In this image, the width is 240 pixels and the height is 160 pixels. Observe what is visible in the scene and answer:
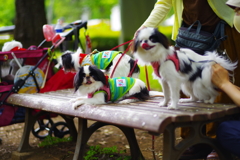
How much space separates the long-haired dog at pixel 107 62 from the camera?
3865 mm

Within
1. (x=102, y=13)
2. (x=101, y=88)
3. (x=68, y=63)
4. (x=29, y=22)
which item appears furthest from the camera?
(x=102, y=13)

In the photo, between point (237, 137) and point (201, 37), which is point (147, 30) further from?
point (237, 137)

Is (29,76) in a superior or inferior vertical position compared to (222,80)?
inferior

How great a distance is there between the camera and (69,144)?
4195mm

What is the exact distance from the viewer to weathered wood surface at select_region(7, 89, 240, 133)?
2137mm

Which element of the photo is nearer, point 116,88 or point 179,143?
point 179,143

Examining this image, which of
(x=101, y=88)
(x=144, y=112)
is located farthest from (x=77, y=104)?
(x=144, y=112)

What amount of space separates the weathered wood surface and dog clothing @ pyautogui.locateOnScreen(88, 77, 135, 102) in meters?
0.20

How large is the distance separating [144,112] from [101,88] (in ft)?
2.47

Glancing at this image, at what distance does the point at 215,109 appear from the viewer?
2.41m

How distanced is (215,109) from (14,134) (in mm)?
3541

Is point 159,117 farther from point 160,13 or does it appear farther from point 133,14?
point 133,14

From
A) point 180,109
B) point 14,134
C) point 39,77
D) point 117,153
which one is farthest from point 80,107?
point 14,134

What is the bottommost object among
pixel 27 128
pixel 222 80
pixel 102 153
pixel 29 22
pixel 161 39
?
pixel 102 153
